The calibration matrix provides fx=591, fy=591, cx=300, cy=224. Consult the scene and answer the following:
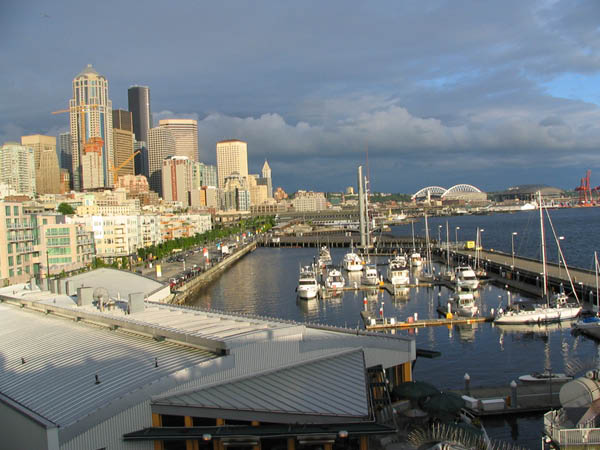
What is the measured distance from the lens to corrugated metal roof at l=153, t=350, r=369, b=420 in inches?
459

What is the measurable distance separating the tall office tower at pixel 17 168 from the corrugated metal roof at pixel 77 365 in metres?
181

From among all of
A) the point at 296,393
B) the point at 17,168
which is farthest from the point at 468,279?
the point at 17,168

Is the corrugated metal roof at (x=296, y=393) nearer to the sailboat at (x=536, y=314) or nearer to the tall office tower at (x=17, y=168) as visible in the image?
the sailboat at (x=536, y=314)

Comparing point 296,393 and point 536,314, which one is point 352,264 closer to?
point 536,314

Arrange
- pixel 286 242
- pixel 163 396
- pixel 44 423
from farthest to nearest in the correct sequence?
pixel 286 242
pixel 163 396
pixel 44 423

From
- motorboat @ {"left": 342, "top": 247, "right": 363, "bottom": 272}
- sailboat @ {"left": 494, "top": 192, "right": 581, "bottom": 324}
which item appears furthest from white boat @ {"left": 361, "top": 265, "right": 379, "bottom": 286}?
sailboat @ {"left": 494, "top": 192, "right": 581, "bottom": 324}

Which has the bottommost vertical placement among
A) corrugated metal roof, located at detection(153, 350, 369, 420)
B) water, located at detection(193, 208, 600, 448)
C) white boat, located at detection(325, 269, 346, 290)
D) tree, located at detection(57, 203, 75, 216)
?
water, located at detection(193, 208, 600, 448)

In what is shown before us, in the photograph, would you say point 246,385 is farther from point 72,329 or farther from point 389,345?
point 72,329

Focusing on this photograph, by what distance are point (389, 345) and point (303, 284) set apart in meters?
27.4

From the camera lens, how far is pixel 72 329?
58.4 ft

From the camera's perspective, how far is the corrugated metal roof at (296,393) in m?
11.6

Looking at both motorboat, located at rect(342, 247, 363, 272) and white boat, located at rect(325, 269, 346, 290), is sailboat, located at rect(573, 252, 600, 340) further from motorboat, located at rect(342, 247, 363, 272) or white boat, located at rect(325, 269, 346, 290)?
motorboat, located at rect(342, 247, 363, 272)

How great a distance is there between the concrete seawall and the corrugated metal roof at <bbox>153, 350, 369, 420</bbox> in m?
28.9

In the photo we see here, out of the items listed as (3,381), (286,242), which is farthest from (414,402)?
(286,242)
